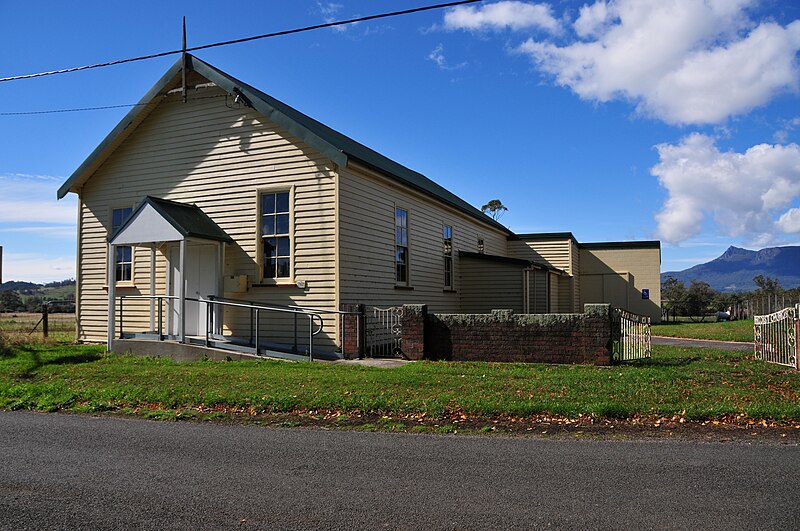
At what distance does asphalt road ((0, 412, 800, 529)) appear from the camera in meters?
4.93

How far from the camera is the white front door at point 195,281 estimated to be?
642 inches

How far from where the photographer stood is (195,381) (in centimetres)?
1145

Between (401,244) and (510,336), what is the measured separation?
19.9 ft

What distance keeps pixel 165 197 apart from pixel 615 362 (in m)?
12.2

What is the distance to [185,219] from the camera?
1566 centimetres

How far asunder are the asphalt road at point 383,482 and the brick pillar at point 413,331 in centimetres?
614

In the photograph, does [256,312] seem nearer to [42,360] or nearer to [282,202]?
[282,202]

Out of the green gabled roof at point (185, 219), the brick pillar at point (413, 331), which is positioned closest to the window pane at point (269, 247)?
the green gabled roof at point (185, 219)

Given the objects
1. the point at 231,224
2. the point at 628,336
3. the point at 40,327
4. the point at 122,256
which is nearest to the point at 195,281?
the point at 231,224

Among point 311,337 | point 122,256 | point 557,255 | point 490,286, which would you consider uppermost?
point 557,255

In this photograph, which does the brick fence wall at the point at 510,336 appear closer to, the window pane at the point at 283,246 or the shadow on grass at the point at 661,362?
the shadow on grass at the point at 661,362

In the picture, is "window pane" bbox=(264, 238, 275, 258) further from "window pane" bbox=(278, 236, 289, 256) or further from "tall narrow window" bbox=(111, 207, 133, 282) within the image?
"tall narrow window" bbox=(111, 207, 133, 282)

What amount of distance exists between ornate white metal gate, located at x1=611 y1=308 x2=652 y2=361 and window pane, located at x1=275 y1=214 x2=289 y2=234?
7826 mm

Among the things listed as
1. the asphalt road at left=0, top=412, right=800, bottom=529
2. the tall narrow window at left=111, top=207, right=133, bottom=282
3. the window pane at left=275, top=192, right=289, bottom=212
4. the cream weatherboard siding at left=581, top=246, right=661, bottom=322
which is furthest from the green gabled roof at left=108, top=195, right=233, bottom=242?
the cream weatherboard siding at left=581, top=246, right=661, bottom=322
